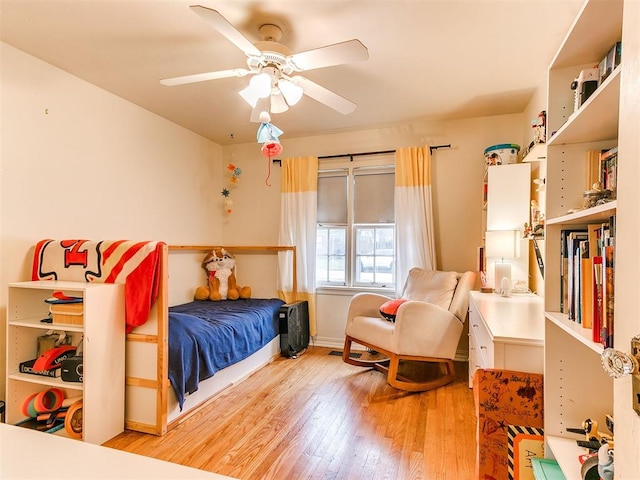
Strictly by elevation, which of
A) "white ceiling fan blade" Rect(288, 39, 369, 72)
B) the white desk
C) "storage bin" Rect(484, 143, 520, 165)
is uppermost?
"white ceiling fan blade" Rect(288, 39, 369, 72)

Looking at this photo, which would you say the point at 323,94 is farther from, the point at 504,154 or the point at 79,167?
the point at 79,167

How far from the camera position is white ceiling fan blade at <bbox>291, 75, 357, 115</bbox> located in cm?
203

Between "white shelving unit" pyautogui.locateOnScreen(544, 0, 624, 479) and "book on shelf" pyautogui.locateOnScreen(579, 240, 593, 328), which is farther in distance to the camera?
"white shelving unit" pyautogui.locateOnScreen(544, 0, 624, 479)

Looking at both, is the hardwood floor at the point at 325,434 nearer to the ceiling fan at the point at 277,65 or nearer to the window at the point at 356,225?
the window at the point at 356,225

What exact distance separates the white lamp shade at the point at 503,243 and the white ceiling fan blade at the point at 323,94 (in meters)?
1.62

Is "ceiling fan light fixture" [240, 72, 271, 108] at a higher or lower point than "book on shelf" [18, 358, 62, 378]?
higher

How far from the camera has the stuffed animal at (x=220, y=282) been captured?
3756mm

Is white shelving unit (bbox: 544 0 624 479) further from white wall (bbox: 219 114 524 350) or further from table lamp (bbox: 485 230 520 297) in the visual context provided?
white wall (bbox: 219 114 524 350)

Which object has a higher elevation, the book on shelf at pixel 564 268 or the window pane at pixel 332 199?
the window pane at pixel 332 199

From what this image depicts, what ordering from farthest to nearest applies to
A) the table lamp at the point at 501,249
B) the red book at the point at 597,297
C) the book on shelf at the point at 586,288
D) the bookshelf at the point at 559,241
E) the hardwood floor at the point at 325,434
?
the table lamp at the point at 501,249 < the hardwood floor at the point at 325,434 < the bookshelf at the point at 559,241 < the book on shelf at the point at 586,288 < the red book at the point at 597,297

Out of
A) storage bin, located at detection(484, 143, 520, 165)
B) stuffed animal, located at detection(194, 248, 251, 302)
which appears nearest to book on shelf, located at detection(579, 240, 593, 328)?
storage bin, located at detection(484, 143, 520, 165)

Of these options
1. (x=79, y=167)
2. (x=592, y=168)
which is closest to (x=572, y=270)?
(x=592, y=168)

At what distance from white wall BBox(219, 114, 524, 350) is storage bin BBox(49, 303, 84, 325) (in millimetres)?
2303

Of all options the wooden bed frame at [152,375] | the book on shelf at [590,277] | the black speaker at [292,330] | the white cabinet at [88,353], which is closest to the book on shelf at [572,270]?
the book on shelf at [590,277]
